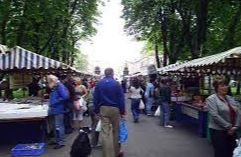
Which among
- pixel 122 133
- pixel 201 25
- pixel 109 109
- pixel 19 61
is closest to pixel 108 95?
pixel 109 109

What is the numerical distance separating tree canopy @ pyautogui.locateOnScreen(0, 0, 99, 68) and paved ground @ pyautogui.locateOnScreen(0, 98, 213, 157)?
1068 centimetres

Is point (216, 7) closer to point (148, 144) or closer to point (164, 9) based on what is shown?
point (164, 9)

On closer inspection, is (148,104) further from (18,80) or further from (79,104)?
(79,104)

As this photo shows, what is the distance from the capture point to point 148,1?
106 feet

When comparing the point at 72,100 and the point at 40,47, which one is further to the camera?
the point at 40,47

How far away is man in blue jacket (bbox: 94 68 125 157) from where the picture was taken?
30.6 feet

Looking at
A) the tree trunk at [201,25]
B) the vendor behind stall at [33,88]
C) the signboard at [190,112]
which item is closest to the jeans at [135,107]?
the signboard at [190,112]

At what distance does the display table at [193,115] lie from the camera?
13.5m

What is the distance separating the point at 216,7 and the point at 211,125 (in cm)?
2185

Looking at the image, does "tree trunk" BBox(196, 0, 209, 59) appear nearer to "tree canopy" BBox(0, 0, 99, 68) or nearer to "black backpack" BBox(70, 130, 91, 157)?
"tree canopy" BBox(0, 0, 99, 68)

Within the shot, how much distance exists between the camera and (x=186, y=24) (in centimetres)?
3073

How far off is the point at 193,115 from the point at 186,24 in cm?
1653

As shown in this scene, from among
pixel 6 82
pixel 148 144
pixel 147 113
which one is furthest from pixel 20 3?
pixel 148 144

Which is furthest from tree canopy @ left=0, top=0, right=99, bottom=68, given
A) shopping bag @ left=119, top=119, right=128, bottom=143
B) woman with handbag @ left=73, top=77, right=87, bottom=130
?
shopping bag @ left=119, top=119, right=128, bottom=143
